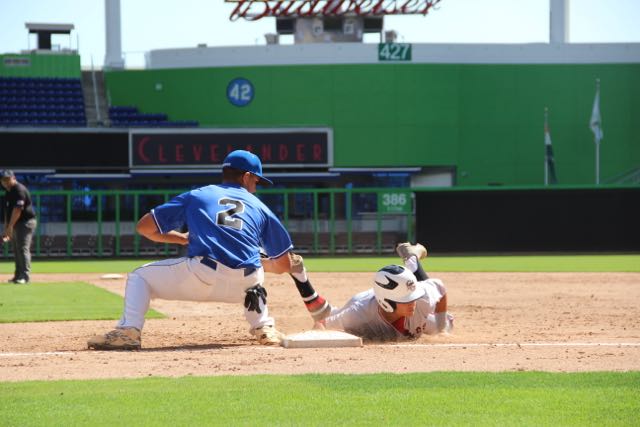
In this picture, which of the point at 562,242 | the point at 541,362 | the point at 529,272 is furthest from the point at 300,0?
the point at 541,362

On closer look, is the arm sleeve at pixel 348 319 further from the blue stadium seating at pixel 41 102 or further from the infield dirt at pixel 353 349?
the blue stadium seating at pixel 41 102

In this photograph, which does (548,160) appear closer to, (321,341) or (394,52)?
(394,52)

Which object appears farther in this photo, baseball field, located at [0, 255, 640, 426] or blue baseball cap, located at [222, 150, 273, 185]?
blue baseball cap, located at [222, 150, 273, 185]

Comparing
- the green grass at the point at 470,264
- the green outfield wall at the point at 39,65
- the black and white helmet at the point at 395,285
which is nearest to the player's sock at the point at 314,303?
the black and white helmet at the point at 395,285

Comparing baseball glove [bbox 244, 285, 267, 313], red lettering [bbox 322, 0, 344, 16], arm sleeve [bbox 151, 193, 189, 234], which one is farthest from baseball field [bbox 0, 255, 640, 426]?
red lettering [bbox 322, 0, 344, 16]

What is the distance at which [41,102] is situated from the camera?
42.1 meters

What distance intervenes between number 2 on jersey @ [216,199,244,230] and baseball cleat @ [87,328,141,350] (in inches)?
43.2

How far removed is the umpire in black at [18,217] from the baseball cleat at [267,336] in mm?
8991

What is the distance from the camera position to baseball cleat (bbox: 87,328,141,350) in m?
8.71

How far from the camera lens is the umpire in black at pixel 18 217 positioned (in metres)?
17.3

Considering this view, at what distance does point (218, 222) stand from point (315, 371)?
1879mm

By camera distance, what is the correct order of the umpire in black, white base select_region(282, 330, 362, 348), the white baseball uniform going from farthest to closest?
the umpire in black
the white baseball uniform
white base select_region(282, 330, 362, 348)

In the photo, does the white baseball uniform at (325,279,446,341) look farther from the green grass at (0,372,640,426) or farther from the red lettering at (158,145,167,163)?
the red lettering at (158,145,167,163)

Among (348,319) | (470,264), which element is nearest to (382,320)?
(348,319)
